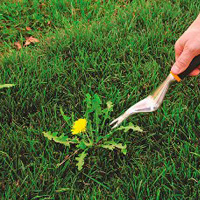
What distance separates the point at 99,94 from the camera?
2152mm

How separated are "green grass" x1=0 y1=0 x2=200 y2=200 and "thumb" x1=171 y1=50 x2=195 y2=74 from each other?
0.43 meters

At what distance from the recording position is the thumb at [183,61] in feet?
5.14

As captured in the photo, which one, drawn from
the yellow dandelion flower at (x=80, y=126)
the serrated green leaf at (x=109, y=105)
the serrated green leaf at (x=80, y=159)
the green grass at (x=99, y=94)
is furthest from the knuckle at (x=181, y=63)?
the serrated green leaf at (x=80, y=159)

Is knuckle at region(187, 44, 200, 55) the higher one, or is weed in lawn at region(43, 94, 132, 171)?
knuckle at region(187, 44, 200, 55)

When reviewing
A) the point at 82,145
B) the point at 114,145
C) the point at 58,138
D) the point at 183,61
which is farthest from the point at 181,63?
the point at 58,138

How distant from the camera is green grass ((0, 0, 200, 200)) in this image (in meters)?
1.66

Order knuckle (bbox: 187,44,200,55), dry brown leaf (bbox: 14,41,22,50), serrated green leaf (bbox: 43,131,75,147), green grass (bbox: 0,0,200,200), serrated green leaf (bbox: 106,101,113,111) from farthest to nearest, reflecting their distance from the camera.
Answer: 1. dry brown leaf (bbox: 14,41,22,50)
2. serrated green leaf (bbox: 106,101,113,111)
3. serrated green leaf (bbox: 43,131,75,147)
4. green grass (bbox: 0,0,200,200)
5. knuckle (bbox: 187,44,200,55)

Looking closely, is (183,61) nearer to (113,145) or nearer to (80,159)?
(113,145)

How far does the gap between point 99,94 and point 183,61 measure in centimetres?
79

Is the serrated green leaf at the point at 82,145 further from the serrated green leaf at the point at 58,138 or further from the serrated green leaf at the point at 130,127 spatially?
the serrated green leaf at the point at 130,127

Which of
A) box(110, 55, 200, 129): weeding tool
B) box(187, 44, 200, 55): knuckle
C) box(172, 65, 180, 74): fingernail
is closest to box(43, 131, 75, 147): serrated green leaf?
box(110, 55, 200, 129): weeding tool

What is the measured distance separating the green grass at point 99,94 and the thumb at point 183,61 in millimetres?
434

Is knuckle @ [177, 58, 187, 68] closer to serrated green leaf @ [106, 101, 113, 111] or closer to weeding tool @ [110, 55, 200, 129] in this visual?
weeding tool @ [110, 55, 200, 129]

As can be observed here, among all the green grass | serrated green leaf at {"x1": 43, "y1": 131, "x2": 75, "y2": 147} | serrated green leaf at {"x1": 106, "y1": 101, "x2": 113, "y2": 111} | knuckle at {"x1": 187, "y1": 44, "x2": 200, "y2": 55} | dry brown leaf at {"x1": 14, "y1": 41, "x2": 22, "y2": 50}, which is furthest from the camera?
dry brown leaf at {"x1": 14, "y1": 41, "x2": 22, "y2": 50}
